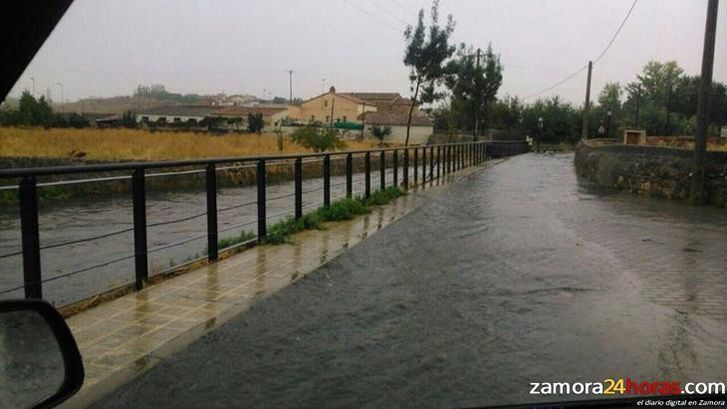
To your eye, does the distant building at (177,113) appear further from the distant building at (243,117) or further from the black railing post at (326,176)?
the black railing post at (326,176)

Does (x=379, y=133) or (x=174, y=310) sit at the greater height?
(x=379, y=133)

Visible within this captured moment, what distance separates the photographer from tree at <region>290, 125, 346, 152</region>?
37.8m

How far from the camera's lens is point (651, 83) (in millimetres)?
104375

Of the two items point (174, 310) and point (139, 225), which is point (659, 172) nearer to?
point (139, 225)

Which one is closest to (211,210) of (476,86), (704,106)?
(704,106)

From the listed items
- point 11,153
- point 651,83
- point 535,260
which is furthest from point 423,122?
point 535,260

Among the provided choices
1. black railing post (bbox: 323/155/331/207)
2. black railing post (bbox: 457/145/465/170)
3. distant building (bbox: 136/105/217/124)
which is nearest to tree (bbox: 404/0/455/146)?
black railing post (bbox: 457/145/465/170)

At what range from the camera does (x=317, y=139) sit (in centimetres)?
3803

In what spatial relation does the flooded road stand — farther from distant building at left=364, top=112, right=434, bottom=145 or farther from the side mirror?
distant building at left=364, top=112, right=434, bottom=145

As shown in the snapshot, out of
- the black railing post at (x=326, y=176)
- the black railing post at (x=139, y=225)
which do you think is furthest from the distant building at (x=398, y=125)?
the black railing post at (x=139, y=225)

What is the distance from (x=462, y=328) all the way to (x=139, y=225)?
3072mm

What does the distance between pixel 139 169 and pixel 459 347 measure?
3.31 metres

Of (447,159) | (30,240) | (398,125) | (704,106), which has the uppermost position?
(398,125)

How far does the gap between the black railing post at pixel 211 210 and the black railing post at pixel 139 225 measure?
120 cm
